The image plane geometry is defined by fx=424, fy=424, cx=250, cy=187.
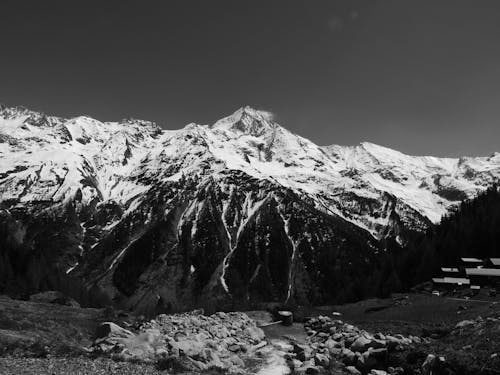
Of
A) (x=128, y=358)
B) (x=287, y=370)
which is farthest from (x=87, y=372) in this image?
(x=287, y=370)

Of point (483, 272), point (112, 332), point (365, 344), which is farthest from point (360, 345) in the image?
point (483, 272)

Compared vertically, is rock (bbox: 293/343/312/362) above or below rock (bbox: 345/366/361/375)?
below

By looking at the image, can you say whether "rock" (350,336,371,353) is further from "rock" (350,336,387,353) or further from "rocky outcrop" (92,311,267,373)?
"rocky outcrop" (92,311,267,373)

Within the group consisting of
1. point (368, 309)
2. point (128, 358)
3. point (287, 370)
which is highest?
point (128, 358)

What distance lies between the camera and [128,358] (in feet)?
84.3

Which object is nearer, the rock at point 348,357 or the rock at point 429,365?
the rock at point 429,365

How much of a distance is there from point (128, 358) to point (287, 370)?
11355 mm

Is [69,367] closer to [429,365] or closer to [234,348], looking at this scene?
A: [234,348]

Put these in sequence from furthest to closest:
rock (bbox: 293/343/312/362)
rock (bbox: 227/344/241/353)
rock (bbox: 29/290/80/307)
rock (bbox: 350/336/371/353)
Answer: rock (bbox: 29/290/80/307) < rock (bbox: 227/344/241/353) < rock (bbox: 293/343/312/362) < rock (bbox: 350/336/371/353)

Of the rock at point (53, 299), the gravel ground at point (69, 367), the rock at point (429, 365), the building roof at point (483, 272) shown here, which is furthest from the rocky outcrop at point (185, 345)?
the building roof at point (483, 272)

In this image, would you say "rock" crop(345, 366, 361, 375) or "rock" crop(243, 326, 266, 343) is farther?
"rock" crop(243, 326, 266, 343)

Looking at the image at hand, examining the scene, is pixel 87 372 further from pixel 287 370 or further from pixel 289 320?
pixel 289 320

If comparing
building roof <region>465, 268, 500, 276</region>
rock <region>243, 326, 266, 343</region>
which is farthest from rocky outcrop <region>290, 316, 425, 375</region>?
building roof <region>465, 268, 500, 276</region>

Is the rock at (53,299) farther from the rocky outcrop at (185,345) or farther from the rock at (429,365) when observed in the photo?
the rock at (429,365)
